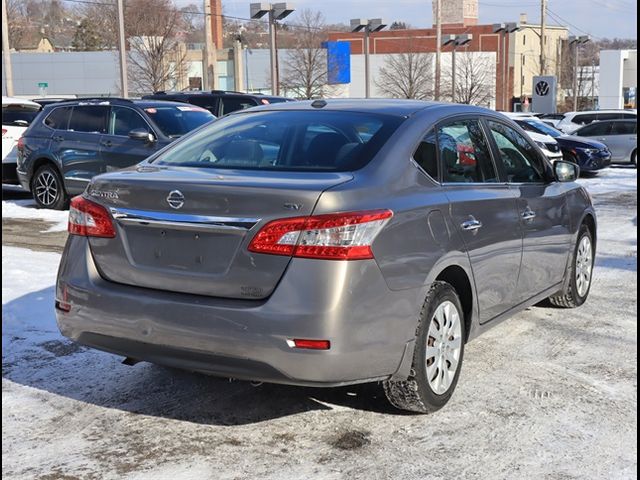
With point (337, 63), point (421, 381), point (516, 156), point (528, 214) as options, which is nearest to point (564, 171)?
point (516, 156)

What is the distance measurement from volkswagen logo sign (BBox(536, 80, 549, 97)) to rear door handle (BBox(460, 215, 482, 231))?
4193 cm

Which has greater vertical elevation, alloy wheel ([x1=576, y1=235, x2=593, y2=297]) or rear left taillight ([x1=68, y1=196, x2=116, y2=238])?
rear left taillight ([x1=68, y1=196, x2=116, y2=238])

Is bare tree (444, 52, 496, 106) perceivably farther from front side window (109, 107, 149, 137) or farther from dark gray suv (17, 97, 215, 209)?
front side window (109, 107, 149, 137)

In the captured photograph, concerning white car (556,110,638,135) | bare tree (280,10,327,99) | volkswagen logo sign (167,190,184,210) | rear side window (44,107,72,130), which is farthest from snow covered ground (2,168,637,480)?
bare tree (280,10,327,99)

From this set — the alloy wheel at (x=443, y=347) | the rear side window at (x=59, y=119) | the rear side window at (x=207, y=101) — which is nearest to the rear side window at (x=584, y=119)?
the rear side window at (x=207, y=101)

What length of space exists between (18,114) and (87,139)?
440 cm

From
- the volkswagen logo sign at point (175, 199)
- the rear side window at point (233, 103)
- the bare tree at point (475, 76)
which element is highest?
the bare tree at point (475, 76)

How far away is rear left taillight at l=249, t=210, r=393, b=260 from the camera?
3.76 meters

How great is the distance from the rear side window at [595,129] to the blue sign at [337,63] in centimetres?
3537

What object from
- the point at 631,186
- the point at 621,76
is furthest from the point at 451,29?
the point at 631,186

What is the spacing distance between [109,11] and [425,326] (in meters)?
66.0

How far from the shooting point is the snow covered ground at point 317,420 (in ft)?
12.5

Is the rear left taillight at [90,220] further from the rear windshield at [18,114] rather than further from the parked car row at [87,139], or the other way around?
the rear windshield at [18,114]

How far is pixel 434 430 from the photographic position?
4.23 m
